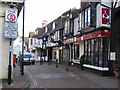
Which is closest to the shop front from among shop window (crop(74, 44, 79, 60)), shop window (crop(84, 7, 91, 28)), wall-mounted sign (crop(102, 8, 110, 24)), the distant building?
wall-mounted sign (crop(102, 8, 110, 24))

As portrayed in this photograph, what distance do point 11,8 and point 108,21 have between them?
7692 millimetres

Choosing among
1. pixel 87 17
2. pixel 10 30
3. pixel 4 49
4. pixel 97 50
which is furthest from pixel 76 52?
pixel 10 30

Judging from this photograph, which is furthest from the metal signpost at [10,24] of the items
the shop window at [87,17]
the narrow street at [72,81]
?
the shop window at [87,17]

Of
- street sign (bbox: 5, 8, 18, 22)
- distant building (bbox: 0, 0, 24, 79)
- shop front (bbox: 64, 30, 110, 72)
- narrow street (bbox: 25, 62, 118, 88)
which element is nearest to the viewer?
narrow street (bbox: 25, 62, 118, 88)

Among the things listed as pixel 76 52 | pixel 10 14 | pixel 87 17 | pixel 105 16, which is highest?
pixel 87 17

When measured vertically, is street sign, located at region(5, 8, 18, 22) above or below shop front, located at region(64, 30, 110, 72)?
above

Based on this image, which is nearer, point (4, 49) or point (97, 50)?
point (4, 49)

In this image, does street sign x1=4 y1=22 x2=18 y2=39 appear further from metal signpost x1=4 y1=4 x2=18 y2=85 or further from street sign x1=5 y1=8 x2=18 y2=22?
street sign x1=5 y1=8 x2=18 y2=22

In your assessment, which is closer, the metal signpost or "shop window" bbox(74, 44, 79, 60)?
the metal signpost

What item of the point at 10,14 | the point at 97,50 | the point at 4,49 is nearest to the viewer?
the point at 10,14

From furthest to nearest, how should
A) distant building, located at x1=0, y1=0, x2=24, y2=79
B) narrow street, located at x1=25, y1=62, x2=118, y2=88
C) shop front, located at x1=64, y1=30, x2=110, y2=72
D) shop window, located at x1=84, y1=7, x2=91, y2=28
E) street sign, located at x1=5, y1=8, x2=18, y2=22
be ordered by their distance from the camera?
1. shop window, located at x1=84, y1=7, x2=91, y2=28
2. shop front, located at x1=64, y1=30, x2=110, y2=72
3. distant building, located at x1=0, y1=0, x2=24, y2=79
4. street sign, located at x1=5, y1=8, x2=18, y2=22
5. narrow street, located at x1=25, y1=62, x2=118, y2=88

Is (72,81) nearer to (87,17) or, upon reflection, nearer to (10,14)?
(10,14)

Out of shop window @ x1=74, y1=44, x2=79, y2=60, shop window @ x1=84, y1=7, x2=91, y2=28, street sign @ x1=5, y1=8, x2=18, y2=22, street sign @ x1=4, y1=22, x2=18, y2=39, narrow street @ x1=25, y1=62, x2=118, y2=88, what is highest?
shop window @ x1=84, y1=7, x2=91, y2=28

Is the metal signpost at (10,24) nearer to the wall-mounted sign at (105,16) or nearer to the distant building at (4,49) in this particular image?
the distant building at (4,49)
